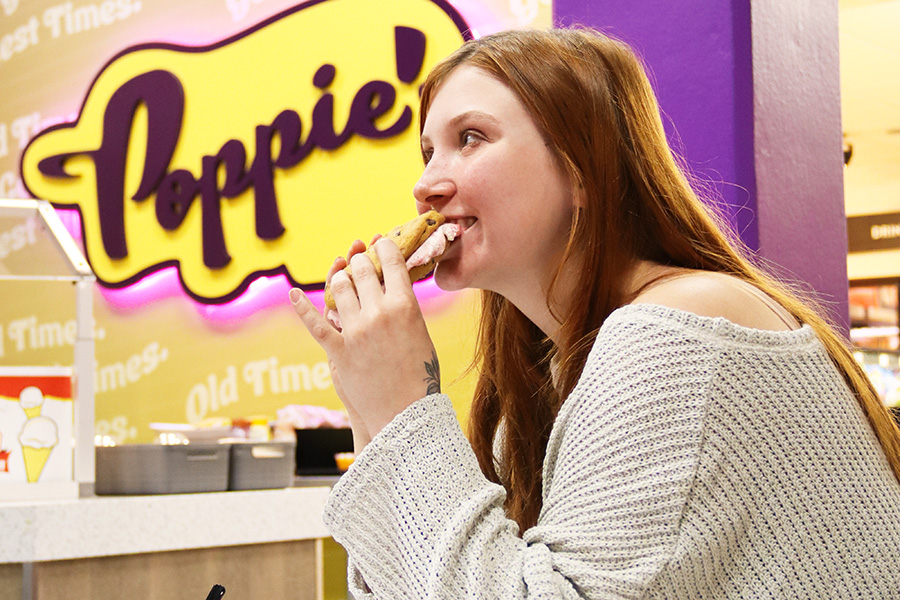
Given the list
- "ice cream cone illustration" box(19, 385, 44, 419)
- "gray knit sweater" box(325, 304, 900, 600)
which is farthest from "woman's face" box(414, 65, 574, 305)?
"ice cream cone illustration" box(19, 385, 44, 419)

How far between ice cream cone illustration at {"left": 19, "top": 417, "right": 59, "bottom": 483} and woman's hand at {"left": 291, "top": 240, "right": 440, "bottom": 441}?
1.34m

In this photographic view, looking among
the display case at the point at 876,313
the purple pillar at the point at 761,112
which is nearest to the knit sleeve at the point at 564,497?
the purple pillar at the point at 761,112

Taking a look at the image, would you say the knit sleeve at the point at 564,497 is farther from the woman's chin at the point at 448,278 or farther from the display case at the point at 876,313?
the display case at the point at 876,313

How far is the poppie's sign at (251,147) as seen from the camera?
476 cm

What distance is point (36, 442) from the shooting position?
7.90ft

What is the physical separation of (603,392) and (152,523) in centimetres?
151

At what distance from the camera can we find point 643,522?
3.44 feet

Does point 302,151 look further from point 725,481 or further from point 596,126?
point 725,481

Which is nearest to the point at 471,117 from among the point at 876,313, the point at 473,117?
the point at 473,117

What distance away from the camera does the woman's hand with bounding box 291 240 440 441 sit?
1.26 meters

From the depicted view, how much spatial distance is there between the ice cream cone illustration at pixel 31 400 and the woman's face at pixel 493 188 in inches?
57.9

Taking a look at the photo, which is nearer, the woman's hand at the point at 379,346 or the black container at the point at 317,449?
the woman's hand at the point at 379,346

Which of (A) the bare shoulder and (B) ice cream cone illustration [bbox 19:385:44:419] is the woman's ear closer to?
(A) the bare shoulder

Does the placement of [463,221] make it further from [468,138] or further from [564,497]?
[564,497]
